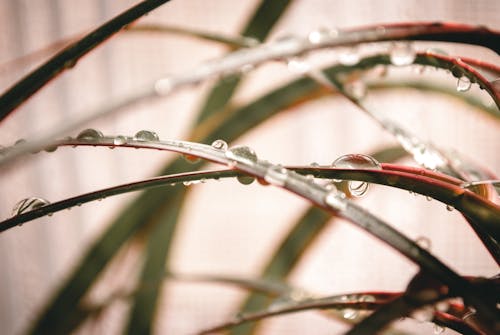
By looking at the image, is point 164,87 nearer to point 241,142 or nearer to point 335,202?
point 335,202

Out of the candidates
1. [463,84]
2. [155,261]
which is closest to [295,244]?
[155,261]

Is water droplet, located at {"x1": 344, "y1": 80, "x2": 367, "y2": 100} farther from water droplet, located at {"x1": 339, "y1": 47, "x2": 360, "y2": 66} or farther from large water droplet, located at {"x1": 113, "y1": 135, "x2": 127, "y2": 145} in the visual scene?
large water droplet, located at {"x1": 113, "y1": 135, "x2": 127, "y2": 145}

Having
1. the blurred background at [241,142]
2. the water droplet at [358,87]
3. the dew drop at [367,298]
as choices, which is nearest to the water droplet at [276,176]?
the dew drop at [367,298]

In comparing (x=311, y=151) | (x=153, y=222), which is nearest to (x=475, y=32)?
(x=153, y=222)

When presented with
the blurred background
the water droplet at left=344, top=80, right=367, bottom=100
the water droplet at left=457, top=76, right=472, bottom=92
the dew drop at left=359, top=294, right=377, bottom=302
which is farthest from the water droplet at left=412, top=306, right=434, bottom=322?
the blurred background

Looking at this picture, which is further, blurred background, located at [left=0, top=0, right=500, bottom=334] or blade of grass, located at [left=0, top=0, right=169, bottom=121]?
blurred background, located at [left=0, top=0, right=500, bottom=334]

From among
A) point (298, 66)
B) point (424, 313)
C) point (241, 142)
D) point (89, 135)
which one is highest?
point (241, 142)
